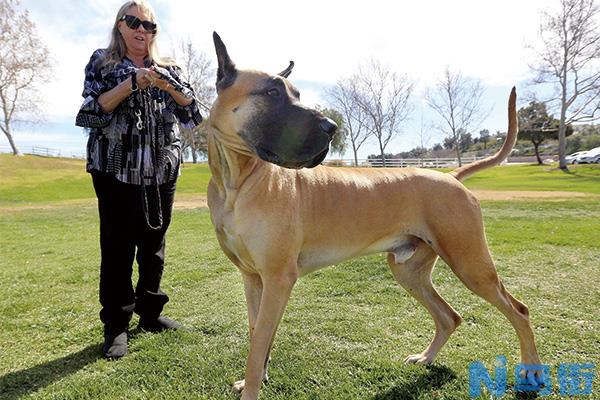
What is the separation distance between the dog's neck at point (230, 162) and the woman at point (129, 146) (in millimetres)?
758

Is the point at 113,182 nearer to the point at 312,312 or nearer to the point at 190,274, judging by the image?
the point at 312,312

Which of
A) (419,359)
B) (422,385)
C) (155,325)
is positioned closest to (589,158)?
(419,359)

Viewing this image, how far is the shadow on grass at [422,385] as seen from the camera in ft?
8.40

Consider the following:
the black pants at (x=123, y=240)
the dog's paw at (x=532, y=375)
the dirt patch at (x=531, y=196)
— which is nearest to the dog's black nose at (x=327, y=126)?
the black pants at (x=123, y=240)

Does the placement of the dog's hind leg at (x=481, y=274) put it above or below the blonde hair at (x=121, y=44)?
below

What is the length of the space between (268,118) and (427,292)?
6.41 feet

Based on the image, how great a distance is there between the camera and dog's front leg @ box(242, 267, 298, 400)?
2268 mm

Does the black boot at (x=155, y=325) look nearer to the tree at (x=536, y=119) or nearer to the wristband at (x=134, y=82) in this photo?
the wristband at (x=134, y=82)

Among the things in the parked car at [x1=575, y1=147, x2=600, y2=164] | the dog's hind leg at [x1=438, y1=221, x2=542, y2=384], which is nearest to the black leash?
the dog's hind leg at [x1=438, y1=221, x2=542, y2=384]

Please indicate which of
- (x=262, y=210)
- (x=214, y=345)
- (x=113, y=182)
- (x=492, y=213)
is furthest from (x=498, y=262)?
(x=492, y=213)

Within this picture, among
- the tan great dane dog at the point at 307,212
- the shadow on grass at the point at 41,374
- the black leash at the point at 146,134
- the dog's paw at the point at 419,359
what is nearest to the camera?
the tan great dane dog at the point at 307,212

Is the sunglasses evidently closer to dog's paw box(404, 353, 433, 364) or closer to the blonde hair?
the blonde hair

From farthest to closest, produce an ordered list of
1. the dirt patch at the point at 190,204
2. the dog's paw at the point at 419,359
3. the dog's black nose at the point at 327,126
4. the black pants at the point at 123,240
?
the dirt patch at the point at 190,204, the black pants at the point at 123,240, the dog's paw at the point at 419,359, the dog's black nose at the point at 327,126

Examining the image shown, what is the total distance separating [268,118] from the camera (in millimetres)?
2135
